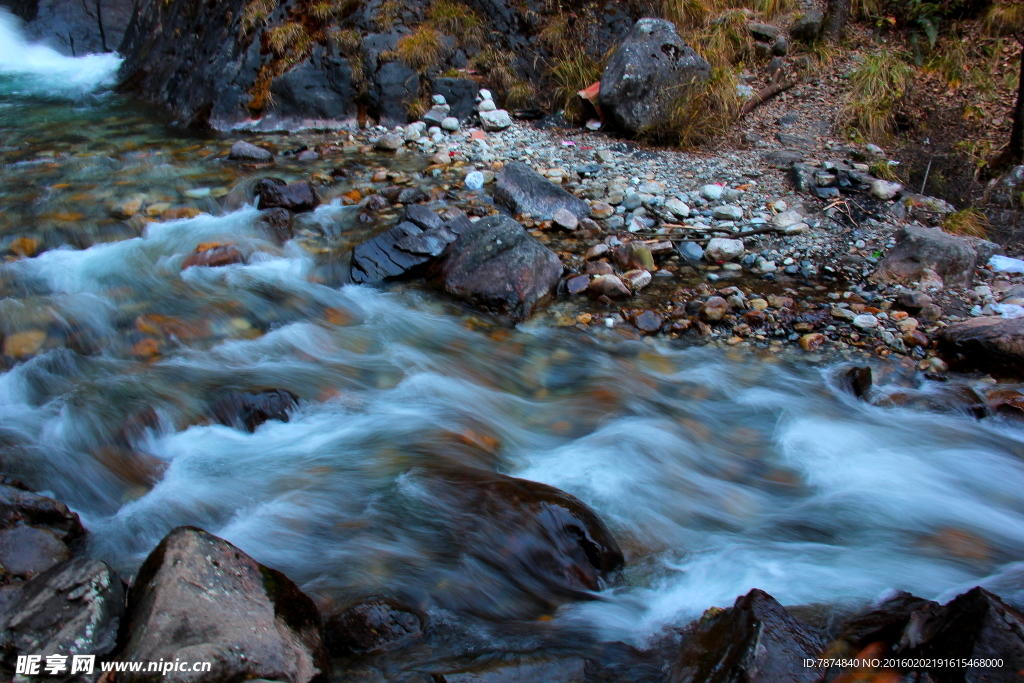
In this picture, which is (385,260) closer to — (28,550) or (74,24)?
(28,550)

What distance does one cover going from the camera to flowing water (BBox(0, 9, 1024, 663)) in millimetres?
2939

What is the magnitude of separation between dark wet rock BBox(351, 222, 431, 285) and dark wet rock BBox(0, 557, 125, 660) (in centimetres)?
323

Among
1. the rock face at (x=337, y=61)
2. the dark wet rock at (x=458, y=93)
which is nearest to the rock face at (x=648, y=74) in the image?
the rock face at (x=337, y=61)

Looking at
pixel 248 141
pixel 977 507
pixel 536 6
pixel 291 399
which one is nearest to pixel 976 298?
pixel 977 507

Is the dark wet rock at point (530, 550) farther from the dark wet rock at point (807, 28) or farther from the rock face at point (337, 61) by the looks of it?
the dark wet rock at point (807, 28)

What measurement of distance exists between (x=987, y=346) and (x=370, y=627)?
13.2 feet

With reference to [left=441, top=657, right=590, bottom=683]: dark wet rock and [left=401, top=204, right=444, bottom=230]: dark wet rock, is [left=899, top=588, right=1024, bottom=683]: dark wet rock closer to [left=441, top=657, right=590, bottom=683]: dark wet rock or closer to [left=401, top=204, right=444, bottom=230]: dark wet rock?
[left=441, top=657, right=590, bottom=683]: dark wet rock

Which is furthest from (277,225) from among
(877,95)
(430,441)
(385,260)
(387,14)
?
(877,95)

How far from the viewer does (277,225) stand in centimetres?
587

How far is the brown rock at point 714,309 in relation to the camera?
465 cm

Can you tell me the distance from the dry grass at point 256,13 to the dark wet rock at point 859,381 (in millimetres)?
8821

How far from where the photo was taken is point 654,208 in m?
6.07

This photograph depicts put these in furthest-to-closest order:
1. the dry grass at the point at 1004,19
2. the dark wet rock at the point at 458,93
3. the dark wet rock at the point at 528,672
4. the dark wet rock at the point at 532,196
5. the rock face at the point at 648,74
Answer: the dark wet rock at the point at 458,93 < the dry grass at the point at 1004,19 < the rock face at the point at 648,74 < the dark wet rock at the point at 532,196 < the dark wet rock at the point at 528,672

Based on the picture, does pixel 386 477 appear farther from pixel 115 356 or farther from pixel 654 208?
pixel 654 208
